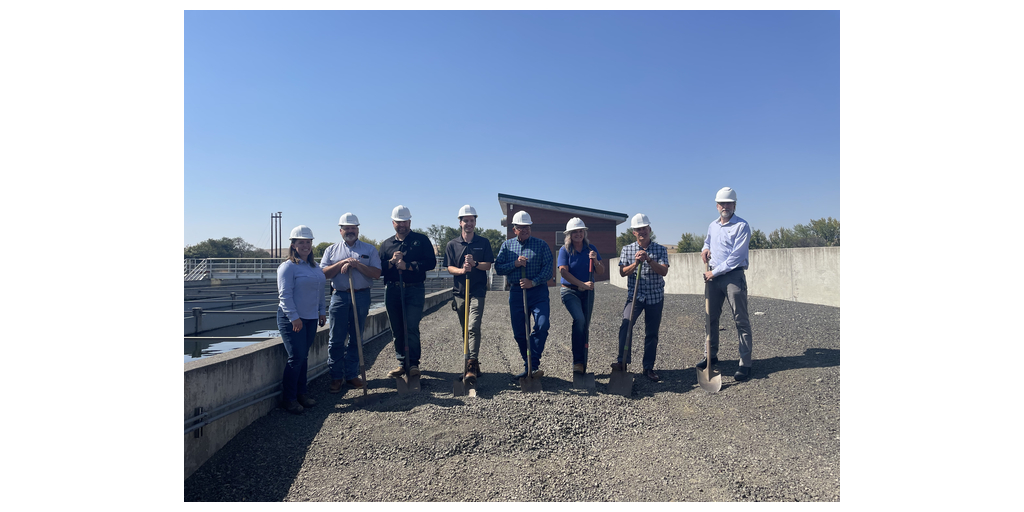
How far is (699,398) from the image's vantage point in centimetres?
482

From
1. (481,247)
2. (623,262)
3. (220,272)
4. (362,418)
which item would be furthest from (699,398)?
(220,272)

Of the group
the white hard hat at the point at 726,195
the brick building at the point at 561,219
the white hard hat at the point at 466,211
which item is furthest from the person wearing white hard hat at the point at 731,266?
the brick building at the point at 561,219

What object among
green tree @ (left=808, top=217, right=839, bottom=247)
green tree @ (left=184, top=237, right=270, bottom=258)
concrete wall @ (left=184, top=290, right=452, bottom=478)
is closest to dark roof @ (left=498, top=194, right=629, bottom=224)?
green tree @ (left=808, top=217, right=839, bottom=247)

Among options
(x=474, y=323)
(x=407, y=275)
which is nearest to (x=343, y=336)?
(x=407, y=275)

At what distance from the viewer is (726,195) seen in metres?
5.29

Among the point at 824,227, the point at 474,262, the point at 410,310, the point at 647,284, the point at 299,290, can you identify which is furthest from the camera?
the point at 824,227

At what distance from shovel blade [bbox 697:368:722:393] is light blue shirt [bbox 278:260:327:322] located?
4.05 meters

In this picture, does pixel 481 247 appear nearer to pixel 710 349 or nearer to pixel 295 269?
pixel 295 269

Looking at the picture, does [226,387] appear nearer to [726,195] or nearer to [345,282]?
[345,282]

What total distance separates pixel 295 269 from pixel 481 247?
6.38ft

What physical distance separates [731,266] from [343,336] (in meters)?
4.29

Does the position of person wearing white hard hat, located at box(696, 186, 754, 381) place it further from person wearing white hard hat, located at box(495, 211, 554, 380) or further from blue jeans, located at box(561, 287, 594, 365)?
person wearing white hard hat, located at box(495, 211, 554, 380)

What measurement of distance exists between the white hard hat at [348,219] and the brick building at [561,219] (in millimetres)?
26013

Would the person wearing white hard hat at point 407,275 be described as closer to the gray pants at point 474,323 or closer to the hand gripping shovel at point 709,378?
the gray pants at point 474,323
